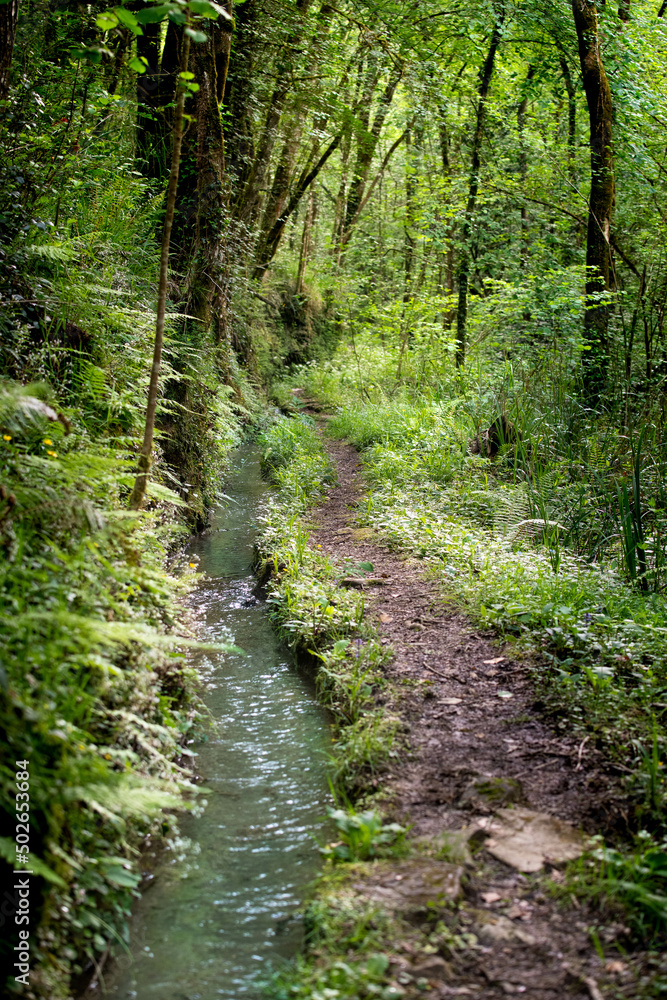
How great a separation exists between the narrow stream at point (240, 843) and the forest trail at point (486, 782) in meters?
0.51

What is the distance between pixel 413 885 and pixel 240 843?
0.94 m

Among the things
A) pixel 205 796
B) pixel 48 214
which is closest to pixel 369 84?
pixel 48 214

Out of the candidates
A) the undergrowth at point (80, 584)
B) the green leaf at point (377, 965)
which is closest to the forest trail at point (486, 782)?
the green leaf at point (377, 965)

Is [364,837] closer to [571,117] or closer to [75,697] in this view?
[75,697]

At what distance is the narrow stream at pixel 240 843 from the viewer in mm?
2424

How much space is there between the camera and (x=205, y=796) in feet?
11.0

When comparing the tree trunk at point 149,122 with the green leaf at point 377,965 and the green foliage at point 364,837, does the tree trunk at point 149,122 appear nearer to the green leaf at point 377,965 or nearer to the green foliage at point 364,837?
the green foliage at point 364,837

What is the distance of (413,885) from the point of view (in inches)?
98.4

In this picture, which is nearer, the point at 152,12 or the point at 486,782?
the point at 152,12

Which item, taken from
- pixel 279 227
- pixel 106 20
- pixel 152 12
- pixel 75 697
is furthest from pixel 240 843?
pixel 279 227

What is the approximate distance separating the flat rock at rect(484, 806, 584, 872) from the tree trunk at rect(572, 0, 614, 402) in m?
6.55

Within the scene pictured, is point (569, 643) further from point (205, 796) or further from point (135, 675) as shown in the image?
point (135, 675)

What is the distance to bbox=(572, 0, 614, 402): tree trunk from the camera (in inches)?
329

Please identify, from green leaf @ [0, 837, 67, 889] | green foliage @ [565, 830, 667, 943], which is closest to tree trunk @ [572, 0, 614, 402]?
green foliage @ [565, 830, 667, 943]
